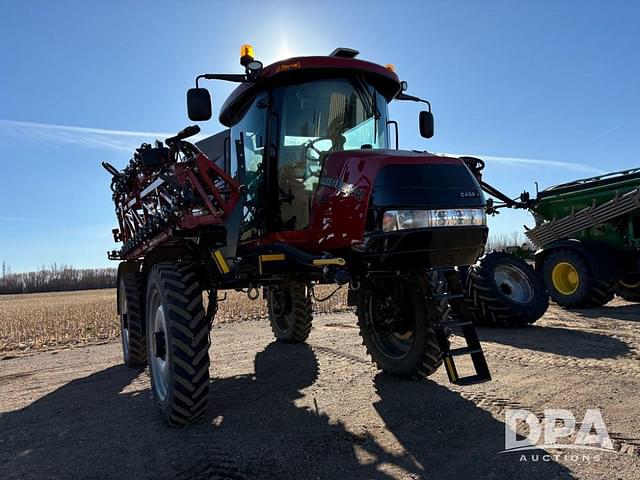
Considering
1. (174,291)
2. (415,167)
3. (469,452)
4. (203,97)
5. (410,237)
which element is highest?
(203,97)

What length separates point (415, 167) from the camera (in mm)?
3693

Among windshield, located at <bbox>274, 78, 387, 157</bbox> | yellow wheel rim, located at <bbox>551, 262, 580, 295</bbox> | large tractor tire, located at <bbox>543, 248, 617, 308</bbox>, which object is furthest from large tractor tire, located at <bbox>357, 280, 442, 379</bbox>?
yellow wheel rim, located at <bbox>551, 262, 580, 295</bbox>

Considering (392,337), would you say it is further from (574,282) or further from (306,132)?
(574,282)

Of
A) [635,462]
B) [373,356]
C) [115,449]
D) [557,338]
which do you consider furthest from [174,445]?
[557,338]

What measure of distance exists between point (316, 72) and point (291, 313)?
4.12 m

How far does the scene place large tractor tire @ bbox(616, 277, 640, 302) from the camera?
458 inches

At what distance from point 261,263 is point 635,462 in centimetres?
285

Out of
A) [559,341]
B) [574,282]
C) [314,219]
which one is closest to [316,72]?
[314,219]

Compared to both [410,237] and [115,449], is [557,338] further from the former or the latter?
[115,449]

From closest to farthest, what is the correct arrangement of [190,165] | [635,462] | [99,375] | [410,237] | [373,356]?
[635,462] < [410,237] < [190,165] < [373,356] < [99,375]

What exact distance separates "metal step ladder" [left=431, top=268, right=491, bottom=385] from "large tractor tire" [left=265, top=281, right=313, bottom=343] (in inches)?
126

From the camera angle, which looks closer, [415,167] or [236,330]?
[415,167]

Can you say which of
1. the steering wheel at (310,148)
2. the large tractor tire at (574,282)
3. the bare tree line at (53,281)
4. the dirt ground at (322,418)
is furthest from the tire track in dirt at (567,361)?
the bare tree line at (53,281)

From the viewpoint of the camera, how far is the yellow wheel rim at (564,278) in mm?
10914
